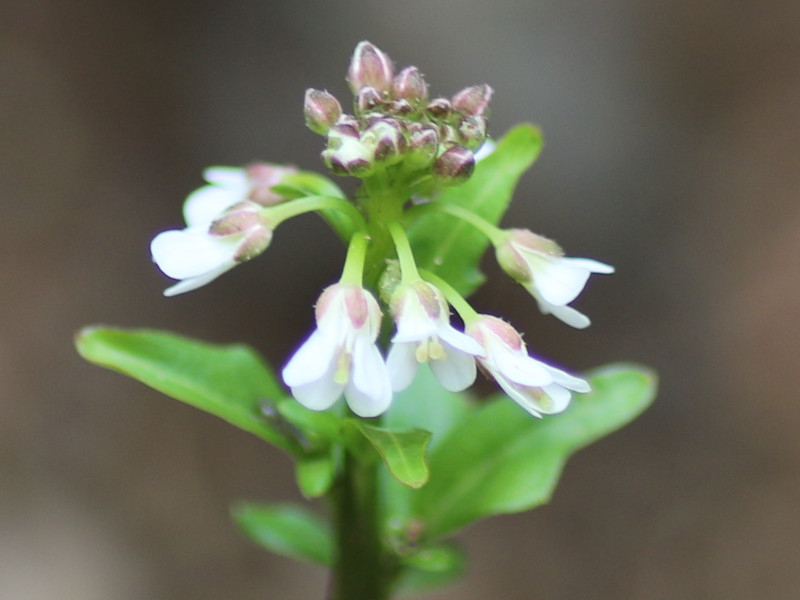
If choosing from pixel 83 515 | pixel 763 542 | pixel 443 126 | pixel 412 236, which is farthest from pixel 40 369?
pixel 763 542

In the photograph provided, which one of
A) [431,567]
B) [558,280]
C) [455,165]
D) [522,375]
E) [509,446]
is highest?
[455,165]

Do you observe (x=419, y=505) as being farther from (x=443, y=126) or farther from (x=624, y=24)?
Answer: (x=624, y=24)

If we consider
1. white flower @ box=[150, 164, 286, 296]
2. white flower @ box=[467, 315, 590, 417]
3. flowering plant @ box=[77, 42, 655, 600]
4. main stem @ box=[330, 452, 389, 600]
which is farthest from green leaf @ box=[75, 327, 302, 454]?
white flower @ box=[467, 315, 590, 417]

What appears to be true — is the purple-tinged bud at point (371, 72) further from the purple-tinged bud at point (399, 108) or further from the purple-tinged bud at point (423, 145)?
the purple-tinged bud at point (423, 145)

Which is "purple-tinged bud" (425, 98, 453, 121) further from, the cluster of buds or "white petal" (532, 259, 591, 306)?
"white petal" (532, 259, 591, 306)

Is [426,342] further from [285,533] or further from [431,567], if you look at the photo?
[285,533]

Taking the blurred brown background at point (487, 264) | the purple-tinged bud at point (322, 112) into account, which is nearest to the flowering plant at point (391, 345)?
the purple-tinged bud at point (322, 112)

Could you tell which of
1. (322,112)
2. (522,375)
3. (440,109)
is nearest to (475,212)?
(440,109)
